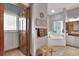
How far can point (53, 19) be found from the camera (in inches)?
61.0

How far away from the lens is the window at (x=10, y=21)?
4.62ft

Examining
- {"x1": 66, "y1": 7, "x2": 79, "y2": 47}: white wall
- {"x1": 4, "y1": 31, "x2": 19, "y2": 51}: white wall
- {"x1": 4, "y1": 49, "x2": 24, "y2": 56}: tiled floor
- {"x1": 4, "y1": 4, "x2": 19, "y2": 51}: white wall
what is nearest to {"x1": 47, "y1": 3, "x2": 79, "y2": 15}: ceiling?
{"x1": 66, "y1": 7, "x2": 79, "y2": 47}: white wall

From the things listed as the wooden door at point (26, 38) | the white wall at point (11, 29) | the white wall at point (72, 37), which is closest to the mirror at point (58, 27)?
the white wall at point (72, 37)

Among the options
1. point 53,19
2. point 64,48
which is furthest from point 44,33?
point 64,48

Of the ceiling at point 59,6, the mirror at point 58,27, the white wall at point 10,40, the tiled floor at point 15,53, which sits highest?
the ceiling at point 59,6

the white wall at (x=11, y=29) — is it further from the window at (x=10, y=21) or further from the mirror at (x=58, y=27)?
the mirror at (x=58, y=27)

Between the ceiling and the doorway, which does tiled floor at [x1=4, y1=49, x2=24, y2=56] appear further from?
the ceiling

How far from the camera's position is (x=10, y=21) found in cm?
145

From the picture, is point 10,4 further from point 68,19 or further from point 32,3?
point 68,19

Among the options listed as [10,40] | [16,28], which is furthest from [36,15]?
[10,40]

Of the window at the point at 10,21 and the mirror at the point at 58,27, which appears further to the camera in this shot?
the mirror at the point at 58,27

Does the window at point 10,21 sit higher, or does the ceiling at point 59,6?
the ceiling at point 59,6

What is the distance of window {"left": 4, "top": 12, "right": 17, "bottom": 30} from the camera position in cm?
141

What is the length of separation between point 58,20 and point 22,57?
76cm
